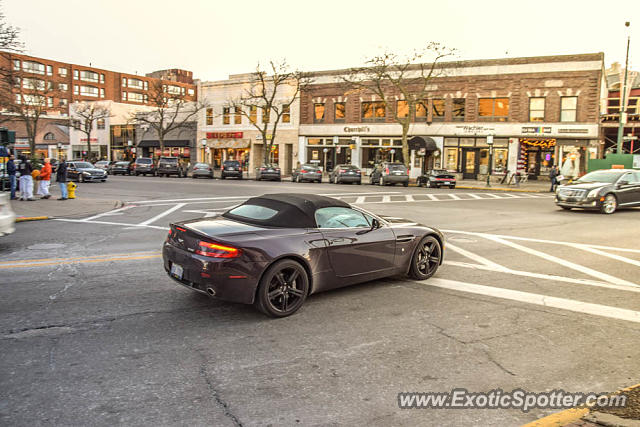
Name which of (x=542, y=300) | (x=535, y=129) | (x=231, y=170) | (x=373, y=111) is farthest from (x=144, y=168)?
(x=542, y=300)

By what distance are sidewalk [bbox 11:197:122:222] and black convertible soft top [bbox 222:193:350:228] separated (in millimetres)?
10453

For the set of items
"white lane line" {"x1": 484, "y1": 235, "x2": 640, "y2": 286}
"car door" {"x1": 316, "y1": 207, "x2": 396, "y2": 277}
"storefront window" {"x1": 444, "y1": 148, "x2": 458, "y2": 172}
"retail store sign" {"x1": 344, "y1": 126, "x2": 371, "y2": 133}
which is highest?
"retail store sign" {"x1": 344, "y1": 126, "x2": 371, "y2": 133}

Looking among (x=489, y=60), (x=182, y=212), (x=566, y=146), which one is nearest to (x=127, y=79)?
(x=489, y=60)

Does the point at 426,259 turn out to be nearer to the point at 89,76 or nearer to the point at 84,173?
the point at 84,173

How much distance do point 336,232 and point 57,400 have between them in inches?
140

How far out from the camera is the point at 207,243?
5391mm

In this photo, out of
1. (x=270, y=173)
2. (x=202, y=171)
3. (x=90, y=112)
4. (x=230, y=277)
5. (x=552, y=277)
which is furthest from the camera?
(x=90, y=112)

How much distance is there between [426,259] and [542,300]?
5.61 ft

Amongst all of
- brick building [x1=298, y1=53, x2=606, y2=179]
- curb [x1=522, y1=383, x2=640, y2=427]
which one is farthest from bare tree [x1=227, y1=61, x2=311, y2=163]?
curb [x1=522, y1=383, x2=640, y2=427]

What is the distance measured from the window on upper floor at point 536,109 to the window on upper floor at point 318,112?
758 inches

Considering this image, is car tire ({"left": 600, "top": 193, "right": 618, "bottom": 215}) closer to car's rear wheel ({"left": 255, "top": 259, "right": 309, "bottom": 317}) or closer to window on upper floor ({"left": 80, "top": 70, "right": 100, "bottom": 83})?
car's rear wheel ({"left": 255, "top": 259, "right": 309, "bottom": 317})

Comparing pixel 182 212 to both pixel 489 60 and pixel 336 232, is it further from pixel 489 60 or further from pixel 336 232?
pixel 489 60

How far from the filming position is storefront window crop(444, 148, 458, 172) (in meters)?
42.1

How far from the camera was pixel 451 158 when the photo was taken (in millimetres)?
42344
